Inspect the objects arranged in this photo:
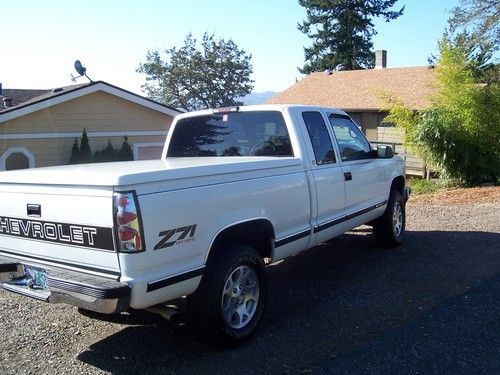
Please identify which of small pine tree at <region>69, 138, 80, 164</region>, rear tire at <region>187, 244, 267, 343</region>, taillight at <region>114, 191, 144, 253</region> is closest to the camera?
taillight at <region>114, 191, 144, 253</region>

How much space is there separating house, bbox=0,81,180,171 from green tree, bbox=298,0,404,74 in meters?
32.6

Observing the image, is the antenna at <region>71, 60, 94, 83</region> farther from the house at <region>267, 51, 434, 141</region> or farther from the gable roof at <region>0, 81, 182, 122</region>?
the house at <region>267, 51, 434, 141</region>

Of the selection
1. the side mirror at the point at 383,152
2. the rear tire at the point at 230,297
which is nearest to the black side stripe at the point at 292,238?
the rear tire at the point at 230,297

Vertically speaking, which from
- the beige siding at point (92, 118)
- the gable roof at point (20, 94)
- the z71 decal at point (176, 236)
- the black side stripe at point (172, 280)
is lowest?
the black side stripe at point (172, 280)

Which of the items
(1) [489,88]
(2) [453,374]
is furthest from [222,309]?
(1) [489,88]

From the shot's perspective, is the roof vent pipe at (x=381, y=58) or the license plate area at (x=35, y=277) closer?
the license plate area at (x=35, y=277)

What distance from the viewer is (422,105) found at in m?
24.5

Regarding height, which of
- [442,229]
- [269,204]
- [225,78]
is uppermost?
[225,78]

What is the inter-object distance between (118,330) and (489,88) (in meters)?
15.2

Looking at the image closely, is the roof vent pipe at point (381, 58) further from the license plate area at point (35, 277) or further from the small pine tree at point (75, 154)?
the license plate area at point (35, 277)

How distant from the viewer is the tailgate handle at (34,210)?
13.0ft

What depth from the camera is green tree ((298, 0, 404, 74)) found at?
47.2m

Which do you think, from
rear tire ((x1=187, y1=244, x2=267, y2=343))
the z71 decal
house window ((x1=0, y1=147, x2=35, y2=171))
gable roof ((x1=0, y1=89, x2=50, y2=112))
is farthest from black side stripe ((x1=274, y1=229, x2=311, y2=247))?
gable roof ((x1=0, y1=89, x2=50, y2=112))

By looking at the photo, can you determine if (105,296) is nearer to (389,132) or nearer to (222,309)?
(222,309)
